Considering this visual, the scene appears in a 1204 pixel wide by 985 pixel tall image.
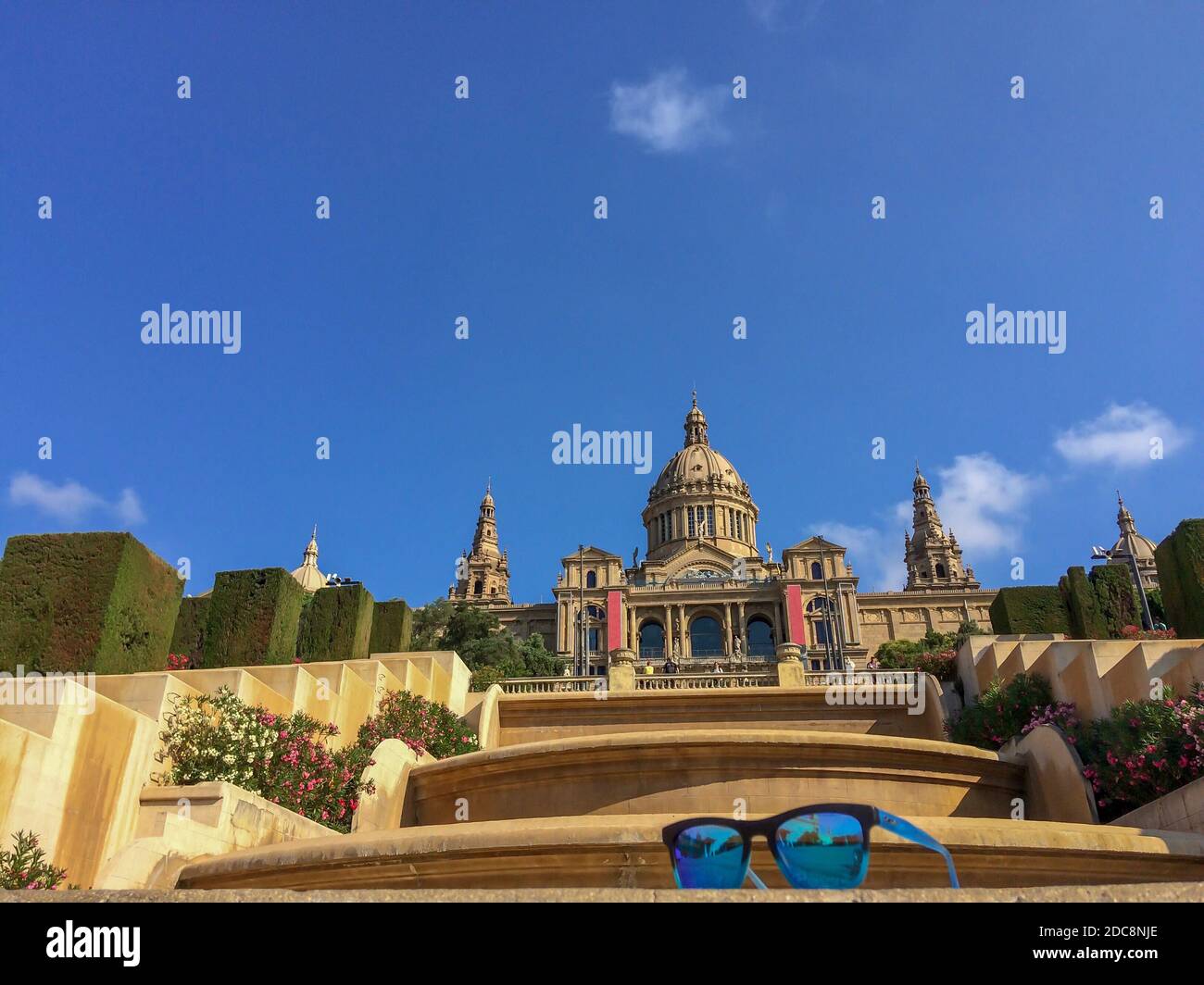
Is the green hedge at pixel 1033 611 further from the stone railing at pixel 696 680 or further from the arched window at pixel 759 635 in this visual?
the arched window at pixel 759 635

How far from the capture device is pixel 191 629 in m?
17.5

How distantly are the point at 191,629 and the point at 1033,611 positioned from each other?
58.2 feet

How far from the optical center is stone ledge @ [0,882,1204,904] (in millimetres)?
2830

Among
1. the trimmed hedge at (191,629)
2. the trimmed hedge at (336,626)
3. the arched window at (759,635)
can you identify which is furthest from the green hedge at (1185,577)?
the arched window at (759,635)

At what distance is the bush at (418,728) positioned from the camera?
522 inches

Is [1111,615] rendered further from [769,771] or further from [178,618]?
[178,618]

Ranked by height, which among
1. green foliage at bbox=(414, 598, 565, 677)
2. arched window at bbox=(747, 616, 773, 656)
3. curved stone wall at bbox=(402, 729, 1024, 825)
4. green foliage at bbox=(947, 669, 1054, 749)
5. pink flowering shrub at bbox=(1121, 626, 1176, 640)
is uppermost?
arched window at bbox=(747, 616, 773, 656)

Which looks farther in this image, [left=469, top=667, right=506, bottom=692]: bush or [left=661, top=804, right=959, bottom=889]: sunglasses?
[left=469, top=667, right=506, bottom=692]: bush

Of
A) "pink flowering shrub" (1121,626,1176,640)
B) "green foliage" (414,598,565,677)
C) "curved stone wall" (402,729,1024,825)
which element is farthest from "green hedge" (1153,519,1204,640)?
"green foliage" (414,598,565,677)

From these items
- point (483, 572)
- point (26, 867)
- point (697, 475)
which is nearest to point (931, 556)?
point (697, 475)

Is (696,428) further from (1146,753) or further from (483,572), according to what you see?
(1146,753)

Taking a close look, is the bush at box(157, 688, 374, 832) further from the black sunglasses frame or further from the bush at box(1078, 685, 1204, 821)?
the bush at box(1078, 685, 1204, 821)

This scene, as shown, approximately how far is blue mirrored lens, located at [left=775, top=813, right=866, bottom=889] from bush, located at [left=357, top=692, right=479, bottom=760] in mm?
9874
